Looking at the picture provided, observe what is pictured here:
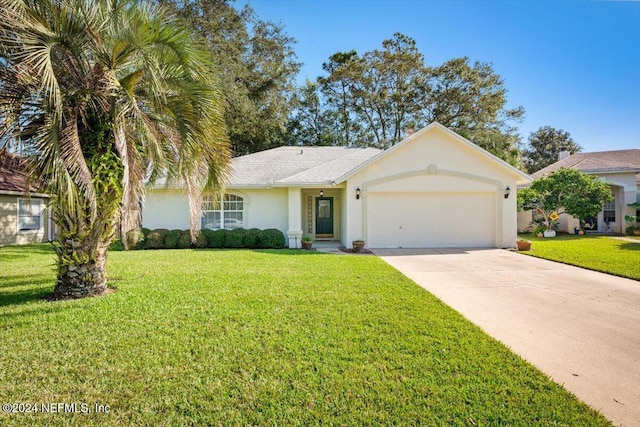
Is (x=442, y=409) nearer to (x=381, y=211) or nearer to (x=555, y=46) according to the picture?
(x=381, y=211)

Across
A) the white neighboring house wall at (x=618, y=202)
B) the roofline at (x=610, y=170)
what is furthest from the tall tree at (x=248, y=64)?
the roofline at (x=610, y=170)

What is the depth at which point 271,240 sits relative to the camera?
13.7m

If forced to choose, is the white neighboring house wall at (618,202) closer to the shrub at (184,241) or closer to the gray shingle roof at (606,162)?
the gray shingle roof at (606,162)

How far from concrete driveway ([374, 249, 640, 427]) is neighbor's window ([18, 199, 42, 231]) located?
60.2 ft

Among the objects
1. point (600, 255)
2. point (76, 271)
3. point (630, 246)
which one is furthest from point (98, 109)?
point (630, 246)

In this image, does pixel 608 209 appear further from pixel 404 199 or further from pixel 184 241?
pixel 184 241

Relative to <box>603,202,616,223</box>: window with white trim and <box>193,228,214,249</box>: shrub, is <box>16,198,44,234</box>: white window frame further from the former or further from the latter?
<box>603,202,616,223</box>: window with white trim

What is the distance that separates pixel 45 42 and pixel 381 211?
453 inches

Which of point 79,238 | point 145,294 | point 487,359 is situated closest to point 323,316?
point 487,359

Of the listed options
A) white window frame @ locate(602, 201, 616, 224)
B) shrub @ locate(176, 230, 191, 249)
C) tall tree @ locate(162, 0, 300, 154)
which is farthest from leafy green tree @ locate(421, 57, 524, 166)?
shrub @ locate(176, 230, 191, 249)

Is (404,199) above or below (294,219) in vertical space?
above

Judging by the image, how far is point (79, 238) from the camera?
6164 mm

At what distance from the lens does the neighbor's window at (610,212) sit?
1932cm

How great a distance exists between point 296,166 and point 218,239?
561 cm
